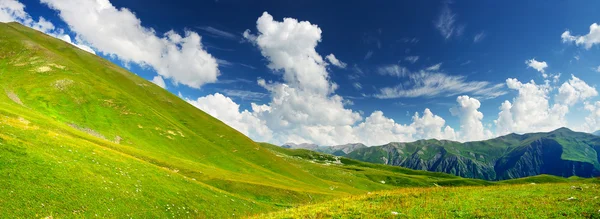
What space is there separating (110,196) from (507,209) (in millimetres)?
35251

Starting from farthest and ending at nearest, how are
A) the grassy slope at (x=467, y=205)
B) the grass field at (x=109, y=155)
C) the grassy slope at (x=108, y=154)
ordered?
the grassy slope at (x=108, y=154) → the grass field at (x=109, y=155) → the grassy slope at (x=467, y=205)

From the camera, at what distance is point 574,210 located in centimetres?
1770

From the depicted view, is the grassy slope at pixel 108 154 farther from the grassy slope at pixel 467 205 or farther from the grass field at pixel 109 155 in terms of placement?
the grassy slope at pixel 467 205

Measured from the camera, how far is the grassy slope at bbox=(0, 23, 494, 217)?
82.0ft

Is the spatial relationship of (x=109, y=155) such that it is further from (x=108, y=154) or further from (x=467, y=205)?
(x=467, y=205)

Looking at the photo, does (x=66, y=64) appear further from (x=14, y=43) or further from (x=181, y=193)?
(x=181, y=193)

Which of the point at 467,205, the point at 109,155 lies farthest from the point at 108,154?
the point at 467,205

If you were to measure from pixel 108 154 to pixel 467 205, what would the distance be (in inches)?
1824

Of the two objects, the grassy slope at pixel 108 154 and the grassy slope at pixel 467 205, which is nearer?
the grassy slope at pixel 467 205

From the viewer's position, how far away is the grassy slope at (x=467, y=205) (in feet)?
59.6

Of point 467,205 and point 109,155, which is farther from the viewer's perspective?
point 109,155

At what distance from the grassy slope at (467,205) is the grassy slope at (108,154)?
17.9 metres

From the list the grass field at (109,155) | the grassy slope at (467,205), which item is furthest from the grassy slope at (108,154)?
the grassy slope at (467,205)

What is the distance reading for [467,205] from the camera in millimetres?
21000
